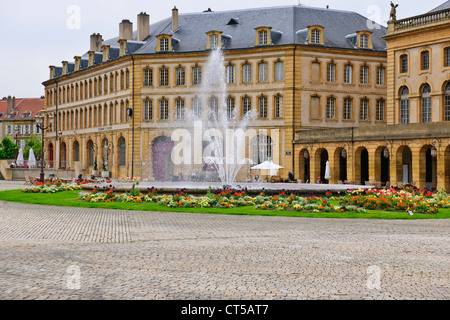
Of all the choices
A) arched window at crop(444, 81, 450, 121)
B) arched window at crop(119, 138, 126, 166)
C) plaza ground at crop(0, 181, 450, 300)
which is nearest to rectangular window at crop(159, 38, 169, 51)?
arched window at crop(119, 138, 126, 166)

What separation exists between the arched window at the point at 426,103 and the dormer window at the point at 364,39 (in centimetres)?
1207

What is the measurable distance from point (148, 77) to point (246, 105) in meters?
10.5

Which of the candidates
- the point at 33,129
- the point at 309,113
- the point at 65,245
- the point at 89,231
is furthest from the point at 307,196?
the point at 33,129

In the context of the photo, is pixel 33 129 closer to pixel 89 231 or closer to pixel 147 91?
pixel 147 91

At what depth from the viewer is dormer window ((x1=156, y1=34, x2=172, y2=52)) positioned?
60.6 metres

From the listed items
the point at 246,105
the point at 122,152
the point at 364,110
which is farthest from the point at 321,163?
the point at 122,152

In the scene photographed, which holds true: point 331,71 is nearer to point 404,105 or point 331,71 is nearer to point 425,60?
point 404,105

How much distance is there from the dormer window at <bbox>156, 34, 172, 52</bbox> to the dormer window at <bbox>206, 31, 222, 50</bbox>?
12.8 feet

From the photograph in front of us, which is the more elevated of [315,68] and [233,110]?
[315,68]

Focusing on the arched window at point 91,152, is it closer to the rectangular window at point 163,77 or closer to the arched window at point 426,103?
the rectangular window at point 163,77

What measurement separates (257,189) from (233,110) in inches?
1247

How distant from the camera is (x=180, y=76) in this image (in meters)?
60.6

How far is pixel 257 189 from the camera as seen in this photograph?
2744 cm
